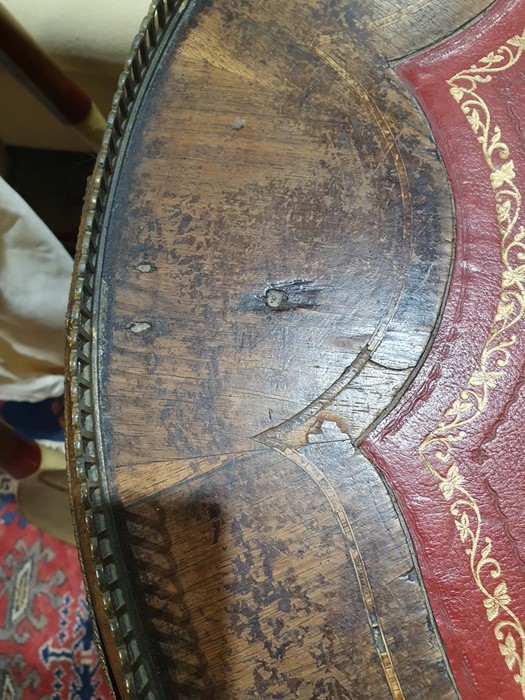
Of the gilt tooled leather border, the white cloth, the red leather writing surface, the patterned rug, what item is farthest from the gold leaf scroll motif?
the patterned rug

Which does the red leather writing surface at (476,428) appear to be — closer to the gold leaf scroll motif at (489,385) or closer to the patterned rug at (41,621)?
the gold leaf scroll motif at (489,385)

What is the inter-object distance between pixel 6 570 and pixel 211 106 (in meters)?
1.28

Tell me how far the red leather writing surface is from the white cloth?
714 millimetres

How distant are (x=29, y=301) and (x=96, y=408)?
480 mm

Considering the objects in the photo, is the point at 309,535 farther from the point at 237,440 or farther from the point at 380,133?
the point at 380,133

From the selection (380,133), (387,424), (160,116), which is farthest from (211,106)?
(387,424)

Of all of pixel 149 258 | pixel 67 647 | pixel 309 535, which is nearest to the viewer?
pixel 309 535

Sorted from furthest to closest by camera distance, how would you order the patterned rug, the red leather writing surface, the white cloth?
1. the patterned rug
2. the white cloth
3. the red leather writing surface

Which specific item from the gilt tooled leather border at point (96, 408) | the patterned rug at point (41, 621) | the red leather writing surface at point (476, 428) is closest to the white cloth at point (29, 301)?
the gilt tooled leather border at point (96, 408)

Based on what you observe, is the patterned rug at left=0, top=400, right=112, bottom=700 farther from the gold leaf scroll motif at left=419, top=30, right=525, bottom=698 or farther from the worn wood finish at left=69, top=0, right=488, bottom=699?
the gold leaf scroll motif at left=419, top=30, right=525, bottom=698

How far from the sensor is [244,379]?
28.4 inches

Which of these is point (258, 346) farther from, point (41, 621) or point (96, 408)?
point (41, 621)

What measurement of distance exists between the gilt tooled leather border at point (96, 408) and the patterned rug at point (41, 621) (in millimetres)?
857

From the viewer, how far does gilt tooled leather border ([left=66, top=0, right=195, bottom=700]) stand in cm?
65
